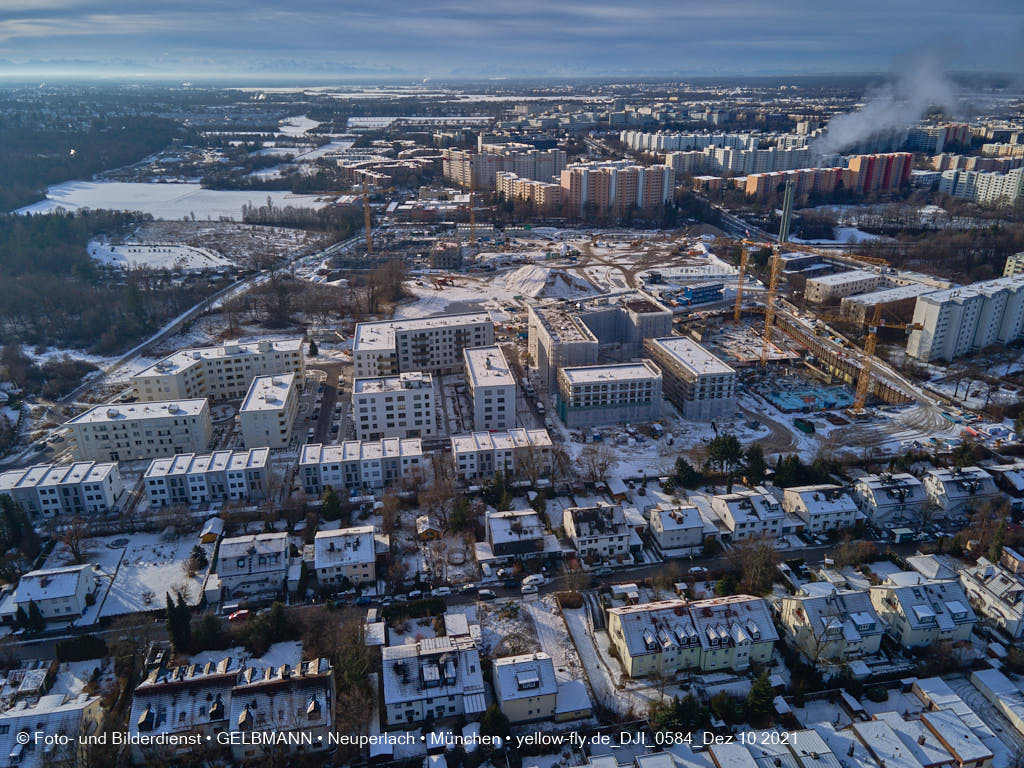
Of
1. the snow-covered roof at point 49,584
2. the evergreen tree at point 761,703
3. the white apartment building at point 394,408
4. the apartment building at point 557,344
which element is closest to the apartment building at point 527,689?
the evergreen tree at point 761,703

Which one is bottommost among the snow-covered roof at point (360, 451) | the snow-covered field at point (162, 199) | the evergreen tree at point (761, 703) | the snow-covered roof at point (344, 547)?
the evergreen tree at point (761, 703)

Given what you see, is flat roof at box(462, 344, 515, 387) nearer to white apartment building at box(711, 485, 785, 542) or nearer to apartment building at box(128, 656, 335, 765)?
white apartment building at box(711, 485, 785, 542)

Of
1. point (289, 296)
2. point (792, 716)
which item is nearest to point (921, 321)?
point (792, 716)

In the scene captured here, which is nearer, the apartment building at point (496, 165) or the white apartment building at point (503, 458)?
the white apartment building at point (503, 458)

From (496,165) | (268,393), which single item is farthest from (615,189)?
(268,393)

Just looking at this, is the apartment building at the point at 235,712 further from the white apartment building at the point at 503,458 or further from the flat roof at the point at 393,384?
the flat roof at the point at 393,384

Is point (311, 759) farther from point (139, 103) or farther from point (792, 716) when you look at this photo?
point (139, 103)

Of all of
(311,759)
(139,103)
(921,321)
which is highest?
(139,103)
